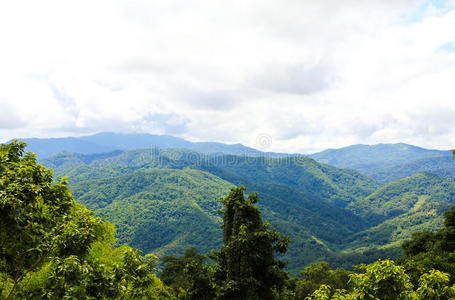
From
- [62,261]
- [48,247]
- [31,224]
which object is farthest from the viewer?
[48,247]

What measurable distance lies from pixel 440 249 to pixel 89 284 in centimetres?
3054

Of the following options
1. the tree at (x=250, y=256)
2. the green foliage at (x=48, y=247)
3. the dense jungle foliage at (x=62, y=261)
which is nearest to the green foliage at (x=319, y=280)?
the tree at (x=250, y=256)

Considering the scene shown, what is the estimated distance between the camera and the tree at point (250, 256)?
15.4 metres

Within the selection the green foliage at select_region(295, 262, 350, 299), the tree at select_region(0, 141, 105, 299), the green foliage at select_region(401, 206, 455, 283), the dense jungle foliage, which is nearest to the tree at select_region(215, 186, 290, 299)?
the green foliage at select_region(401, 206, 455, 283)

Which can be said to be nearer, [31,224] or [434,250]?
[31,224]

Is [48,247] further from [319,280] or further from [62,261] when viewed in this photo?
[319,280]

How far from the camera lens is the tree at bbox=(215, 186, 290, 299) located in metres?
15.4

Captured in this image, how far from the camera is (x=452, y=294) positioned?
20.4 ft

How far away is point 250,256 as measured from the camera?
15773 millimetres

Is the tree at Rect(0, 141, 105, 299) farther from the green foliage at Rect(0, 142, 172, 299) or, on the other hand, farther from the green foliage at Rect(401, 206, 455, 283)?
the green foliage at Rect(401, 206, 455, 283)

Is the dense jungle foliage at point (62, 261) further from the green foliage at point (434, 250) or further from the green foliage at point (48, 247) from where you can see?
the green foliage at point (434, 250)

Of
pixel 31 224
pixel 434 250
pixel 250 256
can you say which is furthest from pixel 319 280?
pixel 31 224

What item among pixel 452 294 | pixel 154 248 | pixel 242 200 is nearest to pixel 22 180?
pixel 452 294

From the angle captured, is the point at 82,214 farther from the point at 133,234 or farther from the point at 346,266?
the point at 133,234
